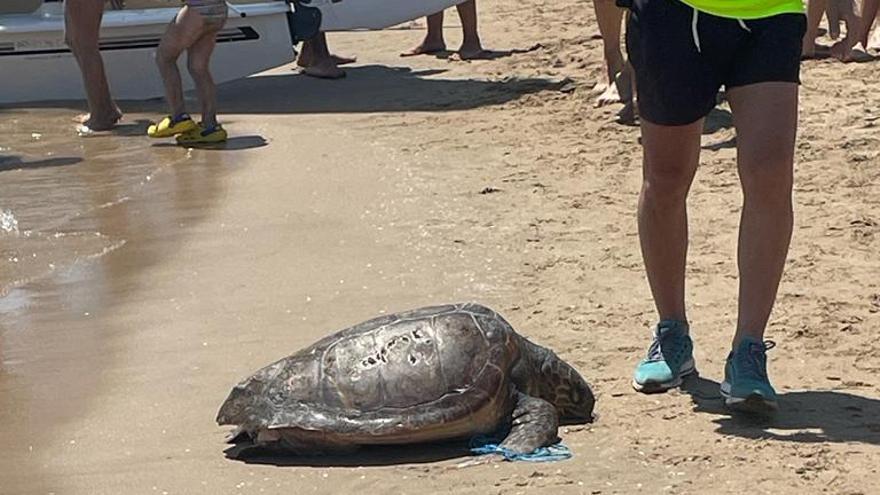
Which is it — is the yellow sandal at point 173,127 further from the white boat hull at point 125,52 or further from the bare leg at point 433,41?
the bare leg at point 433,41

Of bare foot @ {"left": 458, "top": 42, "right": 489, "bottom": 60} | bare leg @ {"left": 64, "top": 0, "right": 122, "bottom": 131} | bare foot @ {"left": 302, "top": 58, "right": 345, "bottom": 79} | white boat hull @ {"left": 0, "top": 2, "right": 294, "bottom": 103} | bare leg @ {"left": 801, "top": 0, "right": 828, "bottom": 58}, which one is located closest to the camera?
bare leg @ {"left": 801, "top": 0, "right": 828, "bottom": 58}

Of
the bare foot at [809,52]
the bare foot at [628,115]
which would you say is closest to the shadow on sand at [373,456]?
the bare foot at [628,115]

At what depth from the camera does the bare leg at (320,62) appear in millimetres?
12531

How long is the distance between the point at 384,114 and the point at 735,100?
6.37m

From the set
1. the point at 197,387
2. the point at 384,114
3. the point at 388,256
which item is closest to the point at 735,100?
the point at 197,387

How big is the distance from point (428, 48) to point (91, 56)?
3891 millimetres

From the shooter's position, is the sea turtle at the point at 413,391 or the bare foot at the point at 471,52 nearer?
the sea turtle at the point at 413,391

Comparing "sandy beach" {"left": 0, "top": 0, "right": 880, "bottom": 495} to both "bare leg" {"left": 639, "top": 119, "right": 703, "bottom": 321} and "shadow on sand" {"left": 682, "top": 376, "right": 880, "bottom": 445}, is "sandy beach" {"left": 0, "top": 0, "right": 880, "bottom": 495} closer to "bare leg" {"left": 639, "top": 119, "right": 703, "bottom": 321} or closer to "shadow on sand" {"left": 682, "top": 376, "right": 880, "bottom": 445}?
"shadow on sand" {"left": 682, "top": 376, "right": 880, "bottom": 445}

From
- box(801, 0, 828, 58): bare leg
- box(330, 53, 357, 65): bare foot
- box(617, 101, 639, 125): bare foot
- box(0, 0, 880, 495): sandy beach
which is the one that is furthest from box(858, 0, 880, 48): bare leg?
box(330, 53, 357, 65): bare foot

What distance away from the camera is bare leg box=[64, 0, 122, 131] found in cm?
1038

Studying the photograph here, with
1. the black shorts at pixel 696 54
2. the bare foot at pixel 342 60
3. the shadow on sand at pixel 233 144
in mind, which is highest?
the black shorts at pixel 696 54

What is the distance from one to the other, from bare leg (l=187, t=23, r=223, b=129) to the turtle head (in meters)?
5.62

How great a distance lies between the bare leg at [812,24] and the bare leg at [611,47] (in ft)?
4.44

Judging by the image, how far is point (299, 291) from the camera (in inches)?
237
